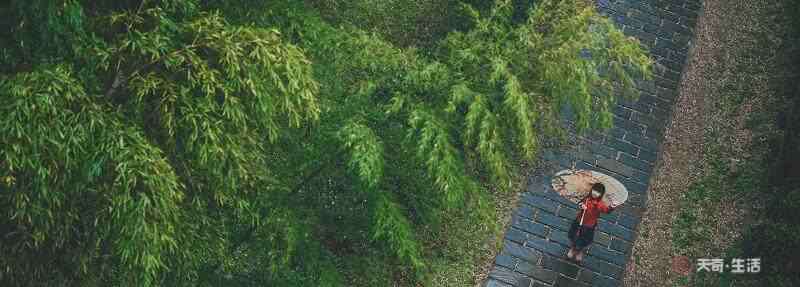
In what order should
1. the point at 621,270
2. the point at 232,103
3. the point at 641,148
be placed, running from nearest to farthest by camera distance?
the point at 232,103
the point at 621,270
the point at 641,148

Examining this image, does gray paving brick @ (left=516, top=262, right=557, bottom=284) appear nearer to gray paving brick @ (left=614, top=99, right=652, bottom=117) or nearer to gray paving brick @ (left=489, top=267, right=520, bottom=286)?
gray paving brick @ (left=489, top=267, right=520, bottom=286)

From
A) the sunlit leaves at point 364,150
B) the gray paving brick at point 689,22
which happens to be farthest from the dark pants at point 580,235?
the gray paving brick at point 689,22

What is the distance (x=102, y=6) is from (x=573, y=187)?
16.8 feet

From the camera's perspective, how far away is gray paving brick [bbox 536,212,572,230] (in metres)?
11.1

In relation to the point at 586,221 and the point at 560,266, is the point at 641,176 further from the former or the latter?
the point at 586,221

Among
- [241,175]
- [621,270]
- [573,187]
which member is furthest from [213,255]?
[621,270]

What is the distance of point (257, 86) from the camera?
6715 mm

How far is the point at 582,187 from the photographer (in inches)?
377

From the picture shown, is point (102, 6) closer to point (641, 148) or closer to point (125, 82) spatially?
point (125, 82)

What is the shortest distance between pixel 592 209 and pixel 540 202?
1.77m

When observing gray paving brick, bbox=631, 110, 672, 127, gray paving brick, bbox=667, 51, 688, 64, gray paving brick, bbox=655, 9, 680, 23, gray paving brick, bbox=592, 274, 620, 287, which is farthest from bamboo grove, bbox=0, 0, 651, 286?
gray paving brick, bbox=655, 9, 680, 23

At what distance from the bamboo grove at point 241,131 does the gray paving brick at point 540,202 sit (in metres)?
2.45

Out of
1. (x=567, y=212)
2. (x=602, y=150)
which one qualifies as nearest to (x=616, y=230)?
(x=567, y=212)

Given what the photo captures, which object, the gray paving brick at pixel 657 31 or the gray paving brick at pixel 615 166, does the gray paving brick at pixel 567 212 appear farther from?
the gray paving brick at pixel 657 31
